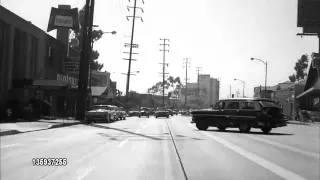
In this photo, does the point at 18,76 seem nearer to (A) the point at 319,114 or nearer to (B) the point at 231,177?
(B) the point at 231,177

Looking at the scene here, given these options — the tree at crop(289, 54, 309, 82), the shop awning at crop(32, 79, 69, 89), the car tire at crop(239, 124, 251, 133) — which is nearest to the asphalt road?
the car tire at crop(239, 124, 251, 133)

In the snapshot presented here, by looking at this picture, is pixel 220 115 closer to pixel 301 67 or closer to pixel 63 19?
pixel 63 19

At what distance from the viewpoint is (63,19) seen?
49000mm

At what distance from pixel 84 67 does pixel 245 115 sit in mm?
18405

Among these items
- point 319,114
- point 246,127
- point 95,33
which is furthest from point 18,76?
point 95,33

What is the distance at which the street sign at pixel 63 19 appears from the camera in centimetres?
4803

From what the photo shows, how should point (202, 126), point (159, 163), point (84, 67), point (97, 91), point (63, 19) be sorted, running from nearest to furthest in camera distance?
point (159, 163) < point (202, 126) < point (84, 67) < point (63, 19) < point (97, 91)

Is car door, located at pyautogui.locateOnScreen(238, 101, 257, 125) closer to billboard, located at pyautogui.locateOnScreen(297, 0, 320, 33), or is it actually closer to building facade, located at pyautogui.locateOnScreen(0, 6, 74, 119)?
building facade, located at pyautogui.locateOnScreen(0, 6, 74, 119)

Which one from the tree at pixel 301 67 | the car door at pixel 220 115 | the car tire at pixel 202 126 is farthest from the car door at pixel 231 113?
the tree at pixel 301 67

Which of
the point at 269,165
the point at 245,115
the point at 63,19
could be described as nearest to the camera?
the point at 269,165

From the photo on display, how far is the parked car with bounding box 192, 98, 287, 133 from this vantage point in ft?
78.2

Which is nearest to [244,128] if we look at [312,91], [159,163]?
[159,163]

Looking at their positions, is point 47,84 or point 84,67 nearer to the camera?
point 47,84

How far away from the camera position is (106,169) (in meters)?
9.45
